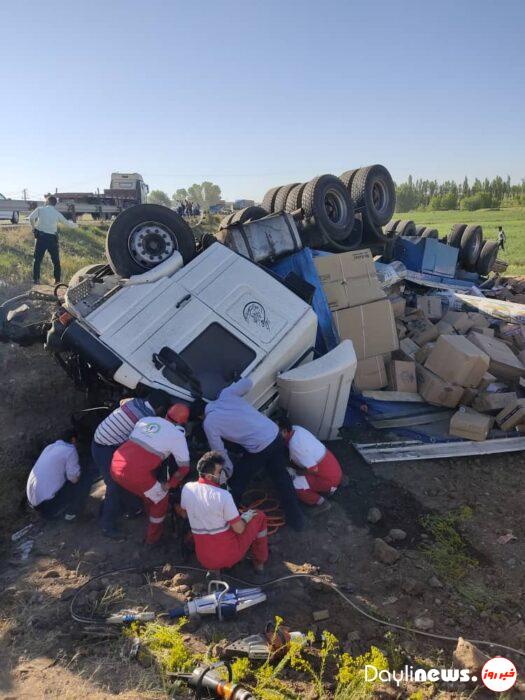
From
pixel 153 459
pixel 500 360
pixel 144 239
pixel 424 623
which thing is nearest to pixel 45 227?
pixel 144 239

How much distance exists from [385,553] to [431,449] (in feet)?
5.38

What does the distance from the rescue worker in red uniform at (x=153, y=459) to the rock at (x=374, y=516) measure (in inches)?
59.1

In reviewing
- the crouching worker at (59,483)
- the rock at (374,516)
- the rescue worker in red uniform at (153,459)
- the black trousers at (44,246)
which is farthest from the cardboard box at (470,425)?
the black trousers at (44,246)

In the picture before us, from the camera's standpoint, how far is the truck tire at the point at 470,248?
10312mm

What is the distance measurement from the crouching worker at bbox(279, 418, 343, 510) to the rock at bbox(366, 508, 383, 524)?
1.12ft

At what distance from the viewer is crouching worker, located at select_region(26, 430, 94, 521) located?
4180mm

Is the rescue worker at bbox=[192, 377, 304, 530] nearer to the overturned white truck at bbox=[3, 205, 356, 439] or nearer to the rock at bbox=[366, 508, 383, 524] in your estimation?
the overturned white truck at bbox=[3, 205, 356, 439]

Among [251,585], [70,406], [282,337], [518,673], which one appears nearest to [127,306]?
[282,337]

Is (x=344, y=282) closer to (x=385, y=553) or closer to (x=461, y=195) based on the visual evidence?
(x=385, y=553)

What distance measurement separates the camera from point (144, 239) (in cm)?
498

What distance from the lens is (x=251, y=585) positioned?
346 centimetres

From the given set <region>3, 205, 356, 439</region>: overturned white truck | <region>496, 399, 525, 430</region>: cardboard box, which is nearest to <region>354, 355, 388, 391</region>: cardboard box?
<region>3, 205, 356, 439</region>: overturned white truck

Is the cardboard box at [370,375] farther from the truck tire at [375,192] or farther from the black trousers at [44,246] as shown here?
the black trousers at [44,246]

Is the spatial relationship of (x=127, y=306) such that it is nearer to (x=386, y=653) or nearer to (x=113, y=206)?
(x=386, y=653)
